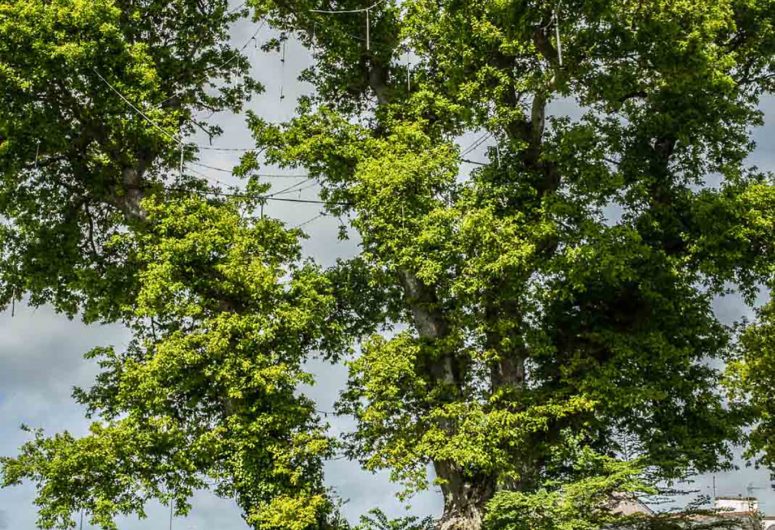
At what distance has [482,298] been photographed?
687 inches

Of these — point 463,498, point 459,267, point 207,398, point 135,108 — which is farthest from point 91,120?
point 463,498

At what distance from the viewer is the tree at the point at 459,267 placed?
16891 millimetres

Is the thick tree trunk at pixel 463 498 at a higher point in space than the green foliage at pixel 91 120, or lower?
lower

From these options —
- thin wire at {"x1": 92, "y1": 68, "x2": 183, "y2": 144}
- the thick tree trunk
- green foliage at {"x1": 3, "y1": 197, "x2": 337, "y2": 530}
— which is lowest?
the thick tree trunk

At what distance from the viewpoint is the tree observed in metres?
16.9

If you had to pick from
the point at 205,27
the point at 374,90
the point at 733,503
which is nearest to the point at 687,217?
the point at 374,90

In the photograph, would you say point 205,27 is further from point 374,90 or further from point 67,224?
point 67,224

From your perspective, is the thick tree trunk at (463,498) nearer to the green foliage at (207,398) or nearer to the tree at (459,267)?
the tree at (459,267)

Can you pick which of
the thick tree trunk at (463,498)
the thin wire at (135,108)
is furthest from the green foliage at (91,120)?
the thick tree trunk at (463,498)

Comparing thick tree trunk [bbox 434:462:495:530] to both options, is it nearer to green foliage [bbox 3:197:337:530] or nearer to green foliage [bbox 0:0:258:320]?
green foliage [bbox 3:197:337:530]

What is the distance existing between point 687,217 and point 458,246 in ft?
14.6

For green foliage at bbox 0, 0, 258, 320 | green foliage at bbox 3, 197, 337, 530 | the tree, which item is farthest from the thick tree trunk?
green foliage at bbox 0, 0, 258, 320

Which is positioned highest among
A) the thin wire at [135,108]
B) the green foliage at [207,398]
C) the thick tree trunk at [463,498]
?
the thin wire at [135,108]

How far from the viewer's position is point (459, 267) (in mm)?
17469
